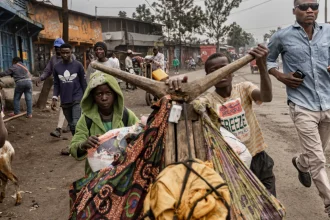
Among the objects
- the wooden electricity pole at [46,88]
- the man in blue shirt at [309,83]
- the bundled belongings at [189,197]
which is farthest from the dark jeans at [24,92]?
the bundled belongings at [189,197]

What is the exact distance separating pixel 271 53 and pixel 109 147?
2.28 metres

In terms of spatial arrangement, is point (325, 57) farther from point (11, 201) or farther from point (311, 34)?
point (11, 201)

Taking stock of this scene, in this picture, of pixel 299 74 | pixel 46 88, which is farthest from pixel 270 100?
pixel 46 88

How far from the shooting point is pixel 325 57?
3.81 m

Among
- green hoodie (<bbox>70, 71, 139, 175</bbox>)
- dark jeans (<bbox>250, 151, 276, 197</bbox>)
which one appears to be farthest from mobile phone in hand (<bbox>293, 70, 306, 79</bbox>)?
green hoodie (<bbox>70, 71, 139, 175</bbox>)

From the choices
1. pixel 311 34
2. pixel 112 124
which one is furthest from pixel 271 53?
pixel 112 124

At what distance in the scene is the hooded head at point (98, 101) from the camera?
3023 millimetres

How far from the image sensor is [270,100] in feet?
9.57

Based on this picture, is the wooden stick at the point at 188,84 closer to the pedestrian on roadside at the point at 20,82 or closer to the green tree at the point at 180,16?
the pedestrian on roadside at the point at 20,82

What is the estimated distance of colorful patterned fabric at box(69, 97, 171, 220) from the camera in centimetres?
182

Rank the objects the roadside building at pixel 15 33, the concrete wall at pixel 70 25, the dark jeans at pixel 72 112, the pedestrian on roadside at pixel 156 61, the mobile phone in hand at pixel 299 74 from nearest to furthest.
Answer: the mobile phone in hand at pixel 299 74 < the dark jeans at pixel 72 112 < the pedestrian on roadside at pixel 156 61 < the roadside building at pixel 15 33 < the concrete wall at pixel 70 25

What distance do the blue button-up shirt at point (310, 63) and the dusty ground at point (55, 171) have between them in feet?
3.73

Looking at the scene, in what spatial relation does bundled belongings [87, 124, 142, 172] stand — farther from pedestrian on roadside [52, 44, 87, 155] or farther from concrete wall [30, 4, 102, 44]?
concrete wall [30, 4, 102, 44]

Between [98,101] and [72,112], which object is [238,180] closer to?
[98,101]
